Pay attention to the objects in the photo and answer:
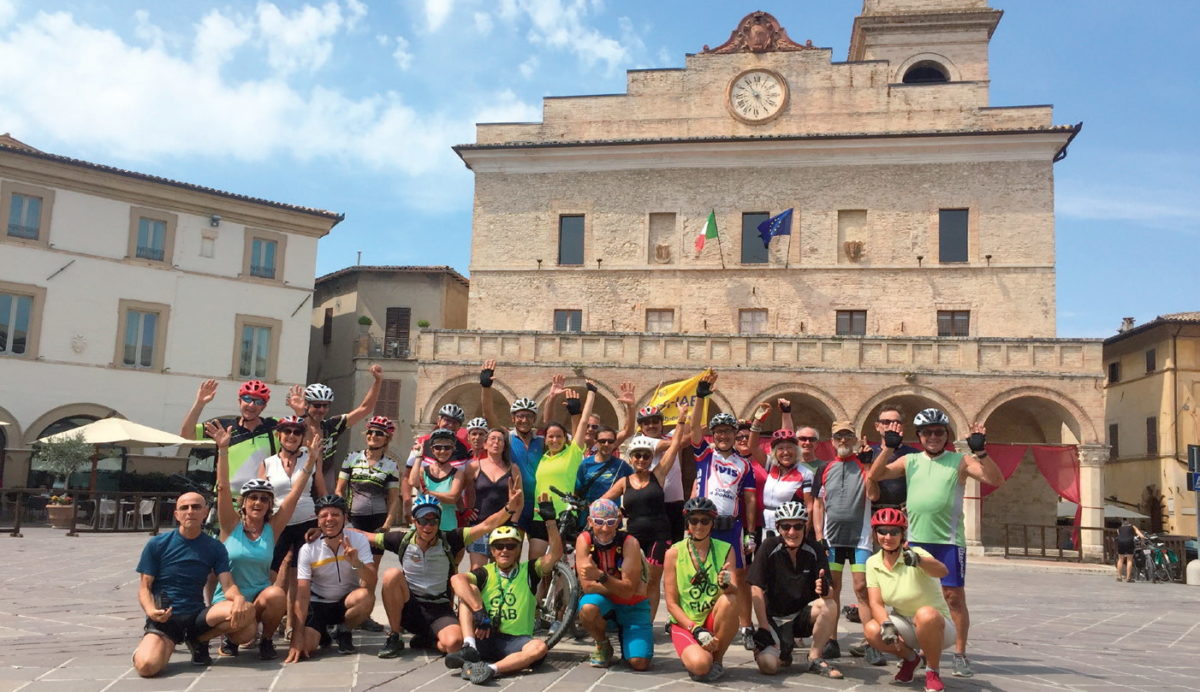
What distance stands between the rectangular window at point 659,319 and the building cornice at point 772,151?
4716mm

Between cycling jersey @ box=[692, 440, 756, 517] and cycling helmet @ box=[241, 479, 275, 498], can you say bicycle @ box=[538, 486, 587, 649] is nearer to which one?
cycling jersey @ box=[692, 440, 756, 517]

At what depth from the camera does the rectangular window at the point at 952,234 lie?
28.9 metres

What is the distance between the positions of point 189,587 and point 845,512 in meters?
5.25

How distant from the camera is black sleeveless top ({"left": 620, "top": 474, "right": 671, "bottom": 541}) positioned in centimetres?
790

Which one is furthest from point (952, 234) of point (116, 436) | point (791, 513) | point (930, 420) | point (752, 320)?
point (791, 513)

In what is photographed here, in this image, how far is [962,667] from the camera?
717cm

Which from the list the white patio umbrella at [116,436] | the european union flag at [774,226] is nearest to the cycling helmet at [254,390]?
the white patio umbrella at [116,436]

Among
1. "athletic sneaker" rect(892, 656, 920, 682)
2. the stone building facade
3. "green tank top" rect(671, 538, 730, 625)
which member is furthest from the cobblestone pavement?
the stone building facade

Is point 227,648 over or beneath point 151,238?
beneath

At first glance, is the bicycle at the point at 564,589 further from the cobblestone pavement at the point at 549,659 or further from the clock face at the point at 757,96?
the clock face at the point at 757,96

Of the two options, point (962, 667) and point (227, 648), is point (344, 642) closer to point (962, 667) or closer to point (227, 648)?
point (227, 648)

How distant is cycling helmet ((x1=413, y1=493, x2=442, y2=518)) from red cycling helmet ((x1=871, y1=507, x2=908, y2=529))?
3471 millimetres

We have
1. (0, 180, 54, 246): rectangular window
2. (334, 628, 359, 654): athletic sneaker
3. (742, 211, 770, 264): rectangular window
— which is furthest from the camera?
(742, 211, 770, 264): rectangular window

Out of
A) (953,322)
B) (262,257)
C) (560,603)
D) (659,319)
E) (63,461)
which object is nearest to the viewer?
(560,603)
